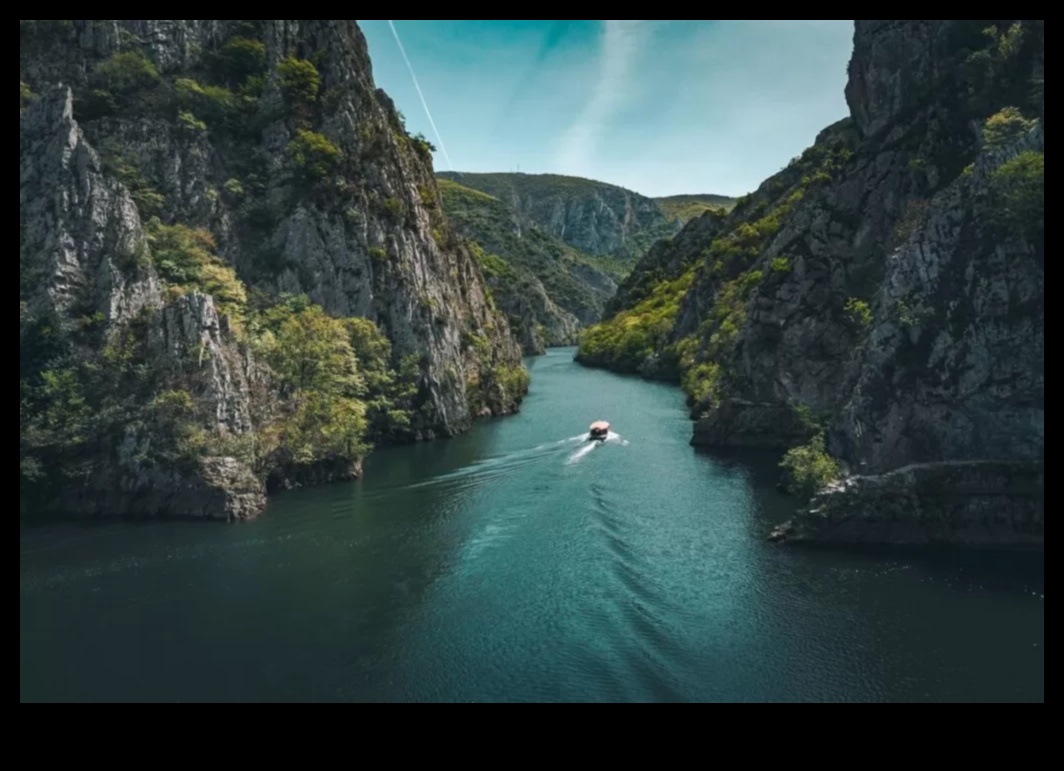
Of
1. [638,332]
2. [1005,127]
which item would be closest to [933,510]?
[1005,127]

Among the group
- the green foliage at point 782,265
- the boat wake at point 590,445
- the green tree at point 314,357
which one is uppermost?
the green foliage at point 782,265

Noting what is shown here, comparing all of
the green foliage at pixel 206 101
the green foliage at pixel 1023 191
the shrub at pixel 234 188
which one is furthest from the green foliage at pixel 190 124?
the green foliage at pixel 1023 191

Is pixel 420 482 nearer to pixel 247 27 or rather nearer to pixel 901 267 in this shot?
pixel 901 267

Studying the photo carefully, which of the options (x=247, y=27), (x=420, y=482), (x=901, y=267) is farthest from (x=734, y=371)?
(x=247, y=27)

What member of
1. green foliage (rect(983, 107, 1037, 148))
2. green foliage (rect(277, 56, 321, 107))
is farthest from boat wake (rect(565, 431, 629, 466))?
green foliage (rect(277, 56, 321, 107))

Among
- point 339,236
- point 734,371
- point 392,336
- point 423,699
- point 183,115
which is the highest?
point 183,115

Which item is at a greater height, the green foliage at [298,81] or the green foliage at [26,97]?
the green foliage at [298,81]

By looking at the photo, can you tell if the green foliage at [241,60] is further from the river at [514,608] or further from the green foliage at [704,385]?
the green foliage at [704,385]
